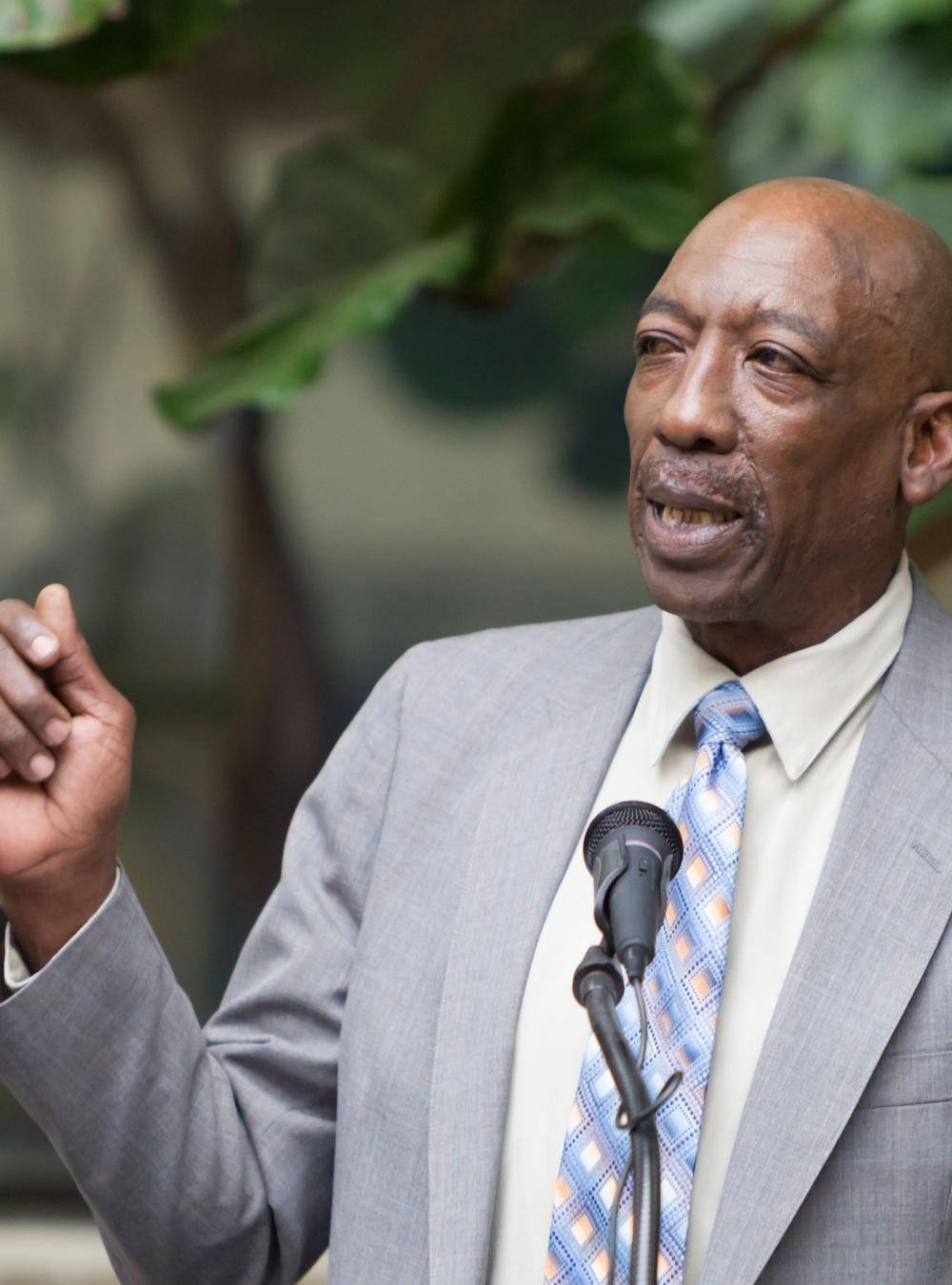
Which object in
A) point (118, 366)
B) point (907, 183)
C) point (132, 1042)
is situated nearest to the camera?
point (132, 1042)

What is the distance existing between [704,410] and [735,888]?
39 cm

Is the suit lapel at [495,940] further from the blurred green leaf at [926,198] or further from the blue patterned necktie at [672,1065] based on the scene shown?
the blurred green leaf at [926,198]

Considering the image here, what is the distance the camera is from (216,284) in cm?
311

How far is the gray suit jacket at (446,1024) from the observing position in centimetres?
123

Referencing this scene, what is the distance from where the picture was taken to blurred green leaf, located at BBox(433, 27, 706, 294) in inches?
114

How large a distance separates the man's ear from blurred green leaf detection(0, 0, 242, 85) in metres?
1.75

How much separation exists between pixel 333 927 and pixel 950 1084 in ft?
1.81

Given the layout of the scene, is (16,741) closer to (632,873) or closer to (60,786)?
(60,786)

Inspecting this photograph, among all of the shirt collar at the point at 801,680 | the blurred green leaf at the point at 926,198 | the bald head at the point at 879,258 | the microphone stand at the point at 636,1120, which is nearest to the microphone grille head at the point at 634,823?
the microphone stand at the point at 636,1120

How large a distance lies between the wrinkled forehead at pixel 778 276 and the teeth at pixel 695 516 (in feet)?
0.53

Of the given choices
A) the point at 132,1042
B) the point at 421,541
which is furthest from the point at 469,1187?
the point at 421,541

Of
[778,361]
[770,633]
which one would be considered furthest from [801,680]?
[778,361]

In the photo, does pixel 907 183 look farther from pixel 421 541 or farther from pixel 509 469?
pixel 421 541

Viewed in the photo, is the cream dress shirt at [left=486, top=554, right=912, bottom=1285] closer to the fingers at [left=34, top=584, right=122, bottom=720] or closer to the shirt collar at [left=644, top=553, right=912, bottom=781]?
the shirt collar at [left=644, top=553, right=912, bottom=781]
